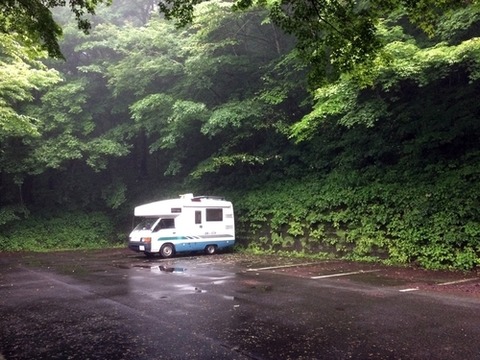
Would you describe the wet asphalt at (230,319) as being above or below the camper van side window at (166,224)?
below

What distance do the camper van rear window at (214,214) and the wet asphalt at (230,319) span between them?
21.2 feet

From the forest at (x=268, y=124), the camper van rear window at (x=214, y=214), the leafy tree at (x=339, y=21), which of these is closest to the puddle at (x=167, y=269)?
the camper van rear window at (x=214, y=214)

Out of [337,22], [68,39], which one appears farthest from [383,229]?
[68,39]

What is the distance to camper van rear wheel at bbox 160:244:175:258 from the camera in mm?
17047

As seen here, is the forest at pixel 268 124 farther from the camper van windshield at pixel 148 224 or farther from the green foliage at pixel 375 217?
the camper van windshield at pixel 148 224

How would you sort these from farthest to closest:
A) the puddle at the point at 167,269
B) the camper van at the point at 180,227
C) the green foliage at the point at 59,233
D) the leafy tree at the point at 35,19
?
the green foliage at the point at 59,233
the camper van at the point at 180,227
the puddle at the point at 167,269
the leafy tree at the point at 35,19

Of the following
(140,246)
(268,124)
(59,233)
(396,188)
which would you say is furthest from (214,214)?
(59,233)

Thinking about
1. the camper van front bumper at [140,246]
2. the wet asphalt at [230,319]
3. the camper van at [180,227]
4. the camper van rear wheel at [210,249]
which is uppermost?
the camper van at [180,227]

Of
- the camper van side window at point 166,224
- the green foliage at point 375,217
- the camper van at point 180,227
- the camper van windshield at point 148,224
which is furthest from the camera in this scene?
the camper van windshield at point 148,224

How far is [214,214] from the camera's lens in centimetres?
1841

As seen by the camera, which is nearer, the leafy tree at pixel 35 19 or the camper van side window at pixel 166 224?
the leafy tree at pixel 35 19

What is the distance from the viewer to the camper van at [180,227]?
16969mm

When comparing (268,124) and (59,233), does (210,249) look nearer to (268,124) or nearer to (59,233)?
(268,124)

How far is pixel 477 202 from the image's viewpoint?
1150 cm
